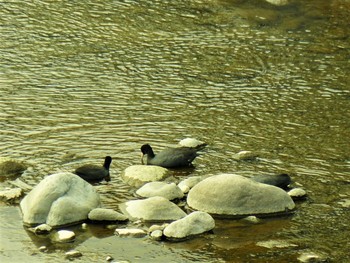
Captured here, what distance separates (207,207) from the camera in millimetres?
11805

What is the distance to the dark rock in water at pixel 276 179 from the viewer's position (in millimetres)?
12375

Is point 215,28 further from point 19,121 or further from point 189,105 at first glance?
point 19,121

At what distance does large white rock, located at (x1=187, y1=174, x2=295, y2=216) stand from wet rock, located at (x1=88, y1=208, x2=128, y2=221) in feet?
3.13

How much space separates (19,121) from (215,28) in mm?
6347

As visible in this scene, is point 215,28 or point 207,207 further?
point 215,28

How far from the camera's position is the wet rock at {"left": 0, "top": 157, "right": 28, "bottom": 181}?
12.7 meters

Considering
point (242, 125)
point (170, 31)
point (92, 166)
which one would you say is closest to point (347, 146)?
point (242, 125)

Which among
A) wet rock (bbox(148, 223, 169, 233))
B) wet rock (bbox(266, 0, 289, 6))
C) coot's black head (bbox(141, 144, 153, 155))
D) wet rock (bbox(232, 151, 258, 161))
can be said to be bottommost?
wet rock (bbox(148, 223, 169, 233))

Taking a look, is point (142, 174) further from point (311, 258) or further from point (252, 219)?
point (311, 258)

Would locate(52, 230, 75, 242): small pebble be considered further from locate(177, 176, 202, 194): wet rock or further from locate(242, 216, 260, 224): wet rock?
locate(242, 216, 260, 224): wet rock

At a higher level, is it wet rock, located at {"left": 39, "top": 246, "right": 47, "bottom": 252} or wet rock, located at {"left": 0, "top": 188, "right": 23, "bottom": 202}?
wet rock, located at {"left": 0, "top": 188, "right": 23, "bottom": 202}

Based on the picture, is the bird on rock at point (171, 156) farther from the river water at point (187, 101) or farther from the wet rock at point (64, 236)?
the wet rock at point (64, 236)

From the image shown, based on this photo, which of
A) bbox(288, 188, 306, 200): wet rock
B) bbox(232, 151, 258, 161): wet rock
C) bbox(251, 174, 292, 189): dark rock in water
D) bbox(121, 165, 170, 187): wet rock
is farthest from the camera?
bbox(232, 151, 258, 161): wet rock

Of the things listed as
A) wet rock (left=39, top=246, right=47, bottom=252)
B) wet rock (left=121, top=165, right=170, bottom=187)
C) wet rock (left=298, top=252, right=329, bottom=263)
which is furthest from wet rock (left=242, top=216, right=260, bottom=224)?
wet rock (left=39, top=246, right=47, bottom=252)
